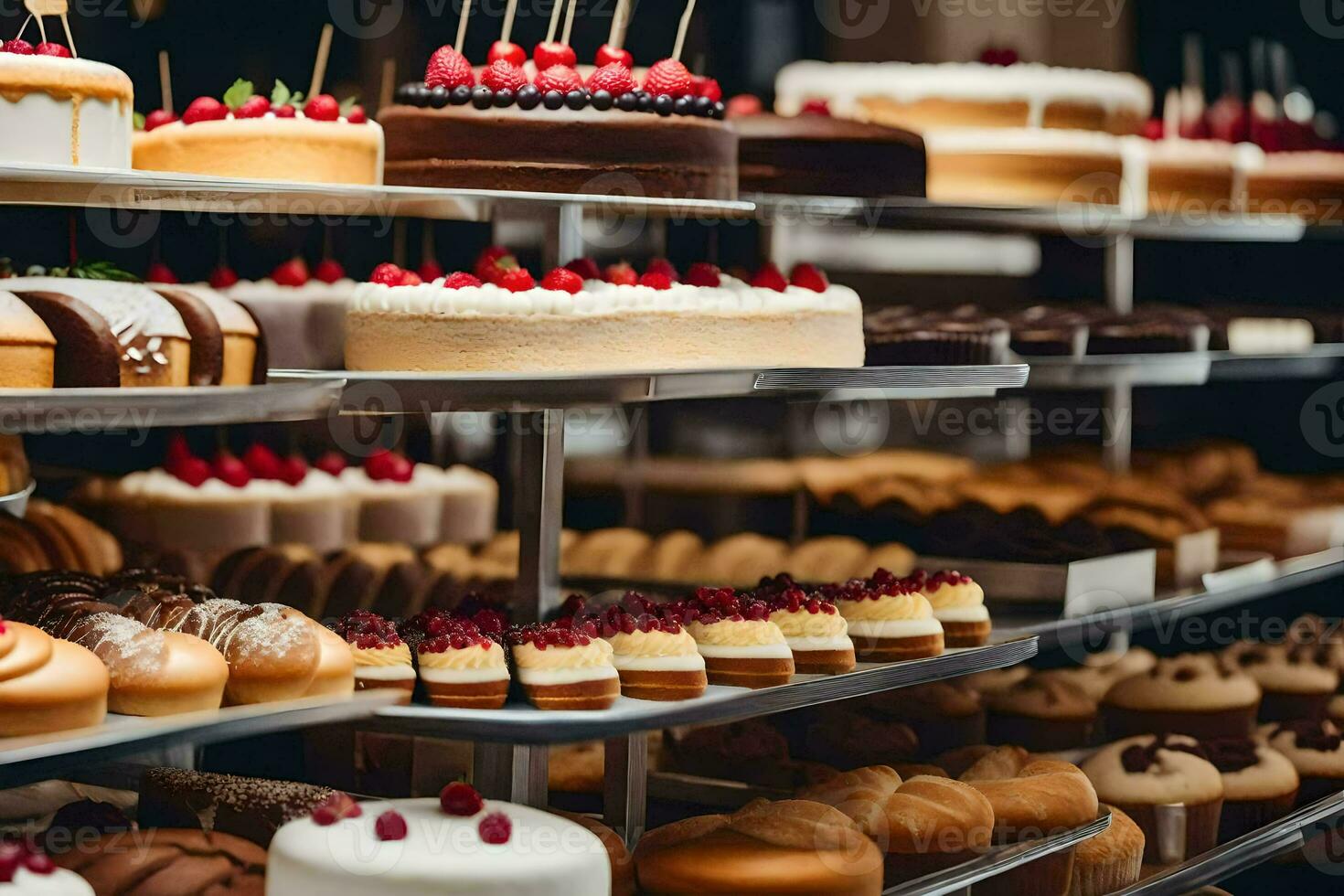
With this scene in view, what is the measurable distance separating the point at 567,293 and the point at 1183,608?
204cm

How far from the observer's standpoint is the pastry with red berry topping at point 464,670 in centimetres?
314

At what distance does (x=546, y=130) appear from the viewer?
3.35 meters

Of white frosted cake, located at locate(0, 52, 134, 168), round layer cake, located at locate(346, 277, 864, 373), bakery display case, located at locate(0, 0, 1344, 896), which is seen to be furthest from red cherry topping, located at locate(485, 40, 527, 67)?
white frosted cake, located at locate(0, 52, 134, 168)

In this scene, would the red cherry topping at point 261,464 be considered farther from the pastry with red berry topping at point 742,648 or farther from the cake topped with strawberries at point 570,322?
the pastry with red berry topping at point 742,648

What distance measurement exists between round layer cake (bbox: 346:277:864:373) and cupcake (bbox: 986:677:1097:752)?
1.65 meters

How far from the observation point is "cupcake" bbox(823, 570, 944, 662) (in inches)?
148

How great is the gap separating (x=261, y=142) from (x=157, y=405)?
676 mm

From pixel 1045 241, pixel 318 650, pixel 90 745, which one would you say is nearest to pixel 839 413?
pixel 1045 241

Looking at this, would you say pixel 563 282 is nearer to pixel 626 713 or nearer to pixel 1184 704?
pixel 626 713

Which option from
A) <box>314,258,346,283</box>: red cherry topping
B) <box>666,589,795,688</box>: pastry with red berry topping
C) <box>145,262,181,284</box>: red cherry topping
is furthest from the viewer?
<box>314,258,346,283</box>: red cherry topping

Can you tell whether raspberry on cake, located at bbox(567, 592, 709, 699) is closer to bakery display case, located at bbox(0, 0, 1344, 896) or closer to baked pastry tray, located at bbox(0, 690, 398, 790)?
bakery display case, located at bbox(0, 0, 1344, 896)

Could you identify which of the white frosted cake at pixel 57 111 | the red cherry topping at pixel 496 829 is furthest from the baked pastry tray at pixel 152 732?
the white frosted cake at pixel 57 111

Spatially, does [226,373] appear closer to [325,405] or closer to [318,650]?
[325,405]

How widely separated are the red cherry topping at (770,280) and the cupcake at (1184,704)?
196cm
